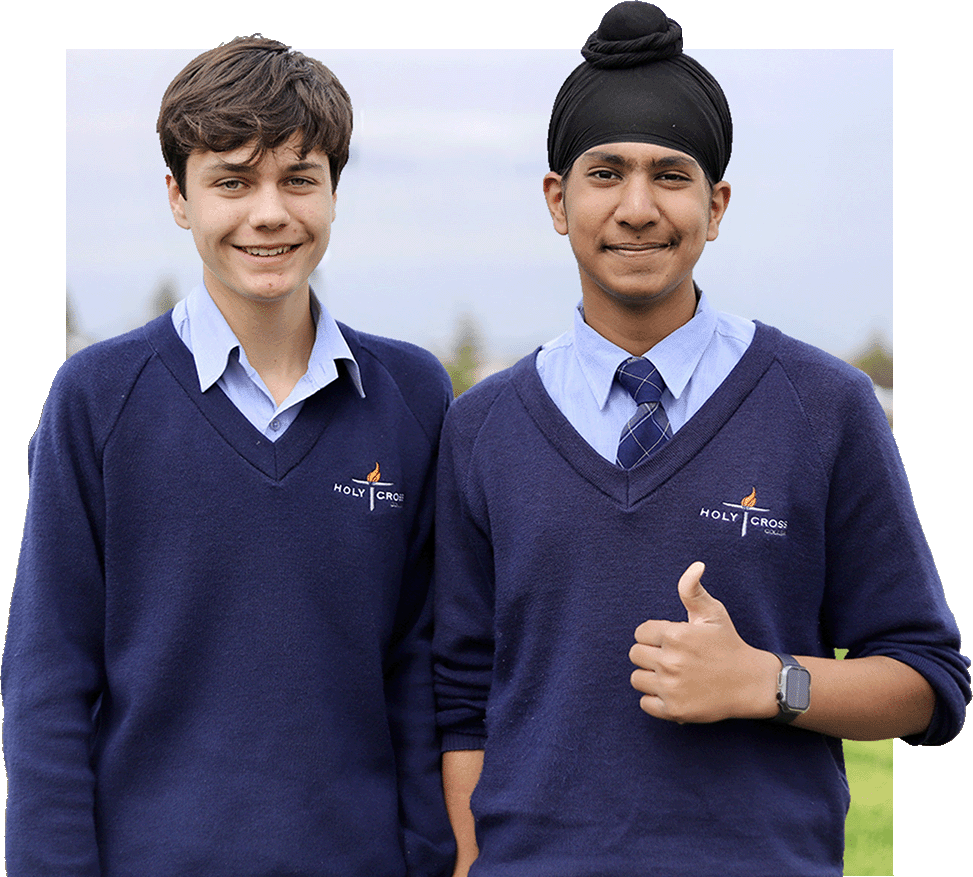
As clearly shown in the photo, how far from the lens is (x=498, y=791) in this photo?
6.11 feet

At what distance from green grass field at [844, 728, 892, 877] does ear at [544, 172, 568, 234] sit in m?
3.03

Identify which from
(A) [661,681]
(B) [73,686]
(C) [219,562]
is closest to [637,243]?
(A) [661,681]

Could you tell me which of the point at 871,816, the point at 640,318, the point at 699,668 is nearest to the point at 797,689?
the point at 699,668

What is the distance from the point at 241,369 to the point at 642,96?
2.86 feet

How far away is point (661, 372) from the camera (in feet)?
6.26

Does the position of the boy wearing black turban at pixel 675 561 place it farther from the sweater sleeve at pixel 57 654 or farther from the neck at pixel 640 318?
the sweater sleeve at pixel 57 654

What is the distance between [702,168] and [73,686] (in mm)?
1413

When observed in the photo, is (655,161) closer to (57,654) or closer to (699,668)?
(699,668)

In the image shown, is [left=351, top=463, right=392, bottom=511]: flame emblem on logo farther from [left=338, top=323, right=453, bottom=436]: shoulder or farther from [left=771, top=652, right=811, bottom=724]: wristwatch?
[left=771, top=652, right=811, bottom=724]: wristwatch

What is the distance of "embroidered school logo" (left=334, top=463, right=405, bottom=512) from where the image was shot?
197cm

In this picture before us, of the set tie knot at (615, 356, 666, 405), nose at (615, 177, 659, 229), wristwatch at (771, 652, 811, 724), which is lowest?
wristwatch at (771, 652, 811, 724)

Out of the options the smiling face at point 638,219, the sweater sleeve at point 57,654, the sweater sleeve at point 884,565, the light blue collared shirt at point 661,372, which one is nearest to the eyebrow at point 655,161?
the smiling face at point 638,219

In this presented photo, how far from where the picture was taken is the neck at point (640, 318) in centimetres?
195

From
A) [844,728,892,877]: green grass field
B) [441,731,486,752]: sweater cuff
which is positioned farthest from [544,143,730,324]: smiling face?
[844,728,892,877]: green grass field
